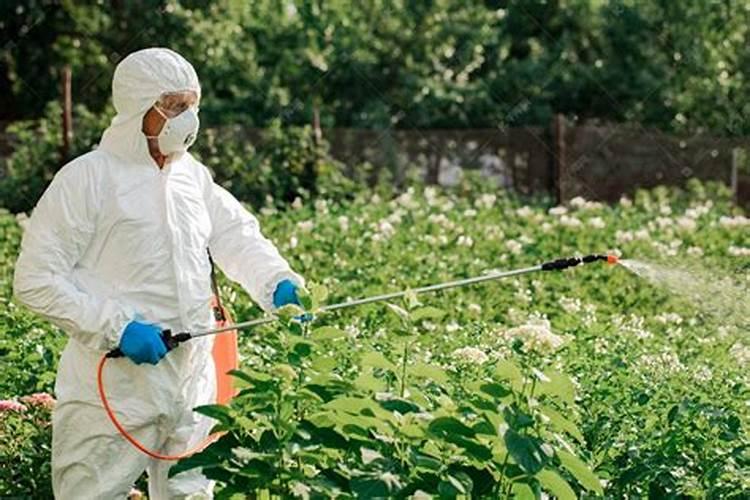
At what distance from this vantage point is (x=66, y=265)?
4.63 m

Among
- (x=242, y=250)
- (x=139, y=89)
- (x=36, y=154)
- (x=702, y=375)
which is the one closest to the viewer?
(x=139, y=89)

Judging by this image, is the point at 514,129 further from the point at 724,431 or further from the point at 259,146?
the point at 724,431

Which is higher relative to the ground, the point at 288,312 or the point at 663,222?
the point at 288,312

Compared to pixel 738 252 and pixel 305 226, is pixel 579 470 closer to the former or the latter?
pixel 305 226

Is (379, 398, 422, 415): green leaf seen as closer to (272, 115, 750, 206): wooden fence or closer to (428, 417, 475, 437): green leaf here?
(428, 417, 475, 437): green leaf

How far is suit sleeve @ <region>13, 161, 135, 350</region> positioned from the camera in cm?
457

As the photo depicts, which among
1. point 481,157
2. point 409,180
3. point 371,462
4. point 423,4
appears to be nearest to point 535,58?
point 423,4

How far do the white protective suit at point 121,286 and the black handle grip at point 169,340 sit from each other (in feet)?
0.09

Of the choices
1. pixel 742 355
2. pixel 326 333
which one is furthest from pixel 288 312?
pixel 742 355

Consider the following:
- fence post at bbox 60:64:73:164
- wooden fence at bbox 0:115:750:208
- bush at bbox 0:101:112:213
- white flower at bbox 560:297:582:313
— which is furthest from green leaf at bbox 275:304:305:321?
wooden fence at bbox 0:115:750:208

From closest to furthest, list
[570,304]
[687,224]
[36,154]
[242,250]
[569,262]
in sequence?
[242,250], [569,262], [570,304], [687,224], [36,154]

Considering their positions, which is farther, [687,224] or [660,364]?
[687,224]

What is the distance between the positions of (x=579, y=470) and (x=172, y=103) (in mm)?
1586

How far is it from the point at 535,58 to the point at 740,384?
608 inches
